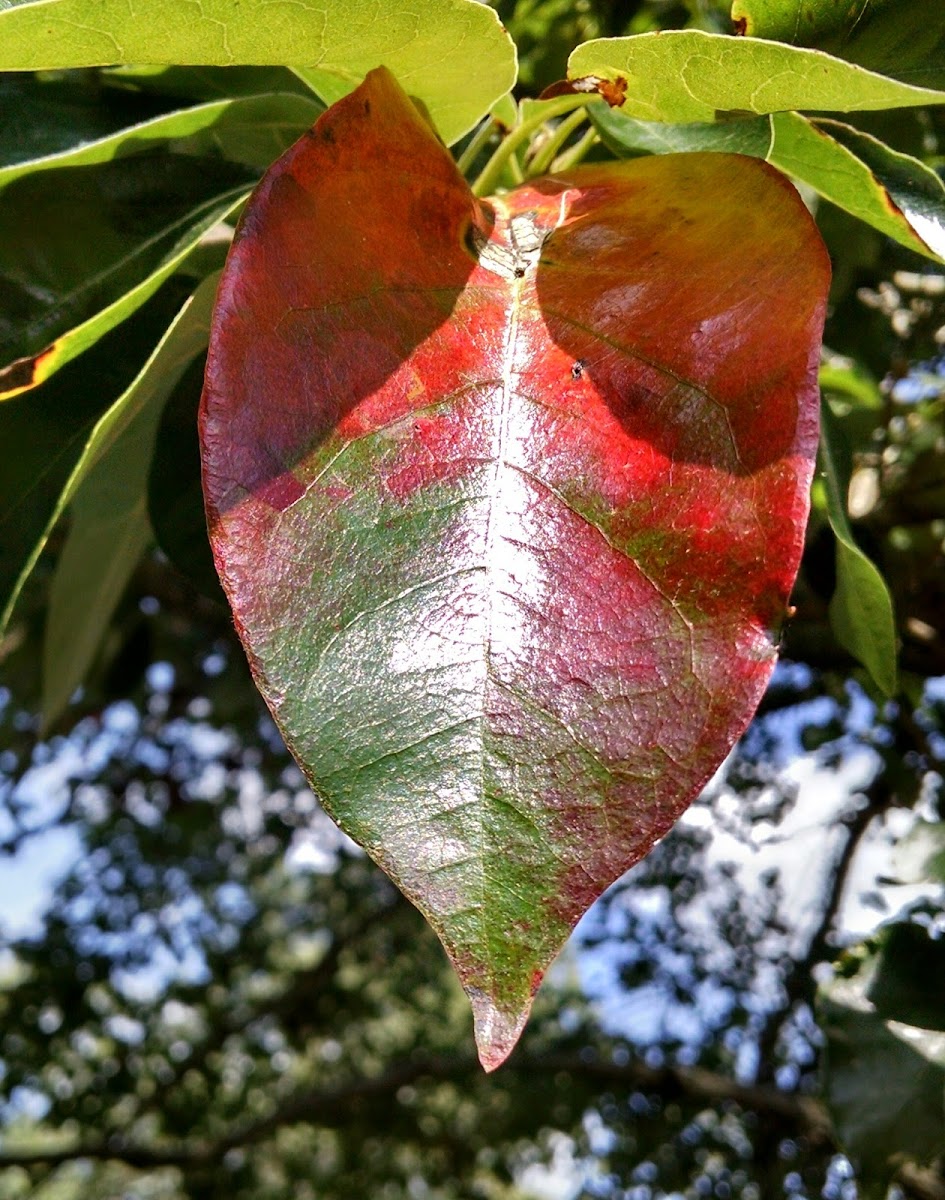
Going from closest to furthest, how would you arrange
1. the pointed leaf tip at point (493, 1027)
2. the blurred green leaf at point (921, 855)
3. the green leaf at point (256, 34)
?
the pointed leaf tip at point (493, 1027) → the green leaf at point (256, 34) → the blurred green leaf at point (921, 855)

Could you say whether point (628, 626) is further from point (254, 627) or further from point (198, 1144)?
point (198, 1144)

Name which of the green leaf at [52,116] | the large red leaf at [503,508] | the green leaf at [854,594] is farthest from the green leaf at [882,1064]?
the green leaf at [52,116]

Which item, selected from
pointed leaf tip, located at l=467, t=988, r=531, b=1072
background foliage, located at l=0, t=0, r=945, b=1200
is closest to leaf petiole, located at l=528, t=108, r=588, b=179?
background foliage, located at l=0, t=0, r=945, b=1200

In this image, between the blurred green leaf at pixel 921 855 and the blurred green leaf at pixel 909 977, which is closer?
the blurred green leaf at pixel 909 977

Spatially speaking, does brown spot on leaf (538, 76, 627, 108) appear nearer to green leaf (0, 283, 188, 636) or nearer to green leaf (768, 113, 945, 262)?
green leaf (768, 113, 945, 262)

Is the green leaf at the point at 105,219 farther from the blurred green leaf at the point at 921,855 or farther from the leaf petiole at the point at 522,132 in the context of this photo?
the blurred green leaf at the point at 921,855
